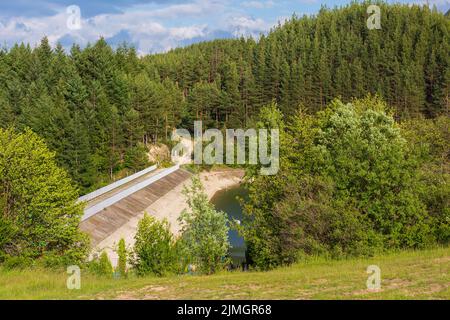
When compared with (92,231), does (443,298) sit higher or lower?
higher

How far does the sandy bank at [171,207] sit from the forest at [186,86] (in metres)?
11.5

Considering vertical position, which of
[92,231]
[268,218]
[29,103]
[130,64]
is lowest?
[92,231]

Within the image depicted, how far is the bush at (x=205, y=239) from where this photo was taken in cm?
3616

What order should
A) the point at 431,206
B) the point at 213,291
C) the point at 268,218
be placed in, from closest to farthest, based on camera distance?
1. the point at 213,291
2. the point at 431,206
3. the point at 268,218

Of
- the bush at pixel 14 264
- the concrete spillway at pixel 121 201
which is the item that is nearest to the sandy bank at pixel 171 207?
the concrete spillway at pixel 121 201

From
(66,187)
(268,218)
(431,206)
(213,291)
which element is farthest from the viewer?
(66,187)

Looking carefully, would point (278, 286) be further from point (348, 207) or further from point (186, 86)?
point (186, 86)

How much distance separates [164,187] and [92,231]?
3571 cm

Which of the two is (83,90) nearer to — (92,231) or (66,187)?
(92,231)

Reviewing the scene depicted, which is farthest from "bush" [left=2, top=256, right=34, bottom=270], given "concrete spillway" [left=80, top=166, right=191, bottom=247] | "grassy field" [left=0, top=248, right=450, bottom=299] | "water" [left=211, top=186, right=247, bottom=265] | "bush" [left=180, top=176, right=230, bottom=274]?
"water" [left=211, top=186, right=247, bottom=265]

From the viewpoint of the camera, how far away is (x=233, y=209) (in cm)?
8694

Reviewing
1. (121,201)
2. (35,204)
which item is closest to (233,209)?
(121,201)

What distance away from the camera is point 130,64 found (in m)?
144

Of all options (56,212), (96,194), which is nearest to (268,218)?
(56,212)
